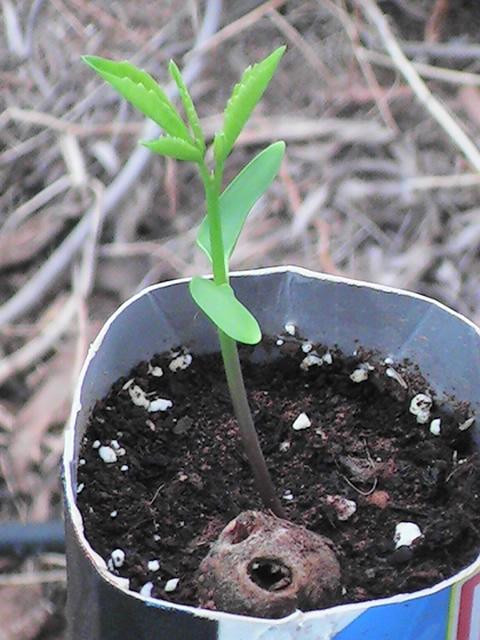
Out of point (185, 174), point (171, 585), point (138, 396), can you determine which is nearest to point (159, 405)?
point (138, 396)

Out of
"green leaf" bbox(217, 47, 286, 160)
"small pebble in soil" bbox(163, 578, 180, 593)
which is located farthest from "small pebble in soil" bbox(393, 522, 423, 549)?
"green leaf" bbox(217, 47, 286, 160)

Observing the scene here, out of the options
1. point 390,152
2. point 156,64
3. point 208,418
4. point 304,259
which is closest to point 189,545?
point 208,418

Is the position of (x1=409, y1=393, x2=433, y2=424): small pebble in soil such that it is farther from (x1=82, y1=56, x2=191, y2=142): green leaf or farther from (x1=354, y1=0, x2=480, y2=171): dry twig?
(x1=354, y1=0, x2=480, y2=171): dry twig

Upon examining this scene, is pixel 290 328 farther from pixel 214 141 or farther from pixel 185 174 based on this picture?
pixel 185 174

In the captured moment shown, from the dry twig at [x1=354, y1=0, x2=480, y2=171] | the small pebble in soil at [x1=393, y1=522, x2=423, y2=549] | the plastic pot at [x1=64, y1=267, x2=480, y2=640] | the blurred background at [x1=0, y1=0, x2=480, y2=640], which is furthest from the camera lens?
the dry twig at [x1=354, y1=0, x2=480, y2=171]

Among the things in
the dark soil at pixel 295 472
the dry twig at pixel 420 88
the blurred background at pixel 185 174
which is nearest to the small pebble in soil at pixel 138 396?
the dark soil at pixel 295 472

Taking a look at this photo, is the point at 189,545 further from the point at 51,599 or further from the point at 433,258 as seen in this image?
the point at 433,258
